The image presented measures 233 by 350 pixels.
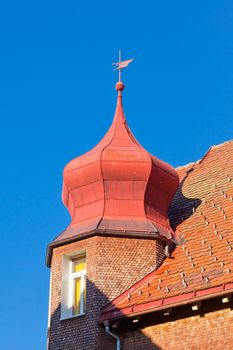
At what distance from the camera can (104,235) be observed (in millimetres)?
22875

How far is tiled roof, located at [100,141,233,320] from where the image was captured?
2045 cm

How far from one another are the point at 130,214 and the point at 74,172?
1911mm

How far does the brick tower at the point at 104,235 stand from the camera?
22062mm

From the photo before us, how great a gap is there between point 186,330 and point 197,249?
9.08 feet

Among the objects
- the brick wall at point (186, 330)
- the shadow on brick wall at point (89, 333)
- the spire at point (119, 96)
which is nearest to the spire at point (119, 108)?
the spire at point (119, 96)

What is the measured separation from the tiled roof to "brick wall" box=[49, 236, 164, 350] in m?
0.29

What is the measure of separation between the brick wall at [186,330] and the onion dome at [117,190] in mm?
2986

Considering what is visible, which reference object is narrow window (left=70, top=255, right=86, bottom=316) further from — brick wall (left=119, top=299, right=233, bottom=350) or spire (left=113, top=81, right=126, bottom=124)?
spire (left=113, top=81, right=126, bottom=124)

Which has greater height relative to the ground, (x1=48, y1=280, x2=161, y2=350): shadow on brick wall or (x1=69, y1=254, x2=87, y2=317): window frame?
(x1=69, y1=254, x2=87, y2=317): window frame

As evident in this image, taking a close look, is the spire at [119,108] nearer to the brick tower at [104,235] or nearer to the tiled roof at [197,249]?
the brick tower at [104,235]

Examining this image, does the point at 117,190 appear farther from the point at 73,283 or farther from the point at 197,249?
the point at 197,249

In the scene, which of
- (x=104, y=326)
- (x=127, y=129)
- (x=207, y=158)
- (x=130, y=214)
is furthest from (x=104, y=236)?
(x=207, y=158)

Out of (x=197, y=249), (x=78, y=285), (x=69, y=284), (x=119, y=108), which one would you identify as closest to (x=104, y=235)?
(x=78, y=285)

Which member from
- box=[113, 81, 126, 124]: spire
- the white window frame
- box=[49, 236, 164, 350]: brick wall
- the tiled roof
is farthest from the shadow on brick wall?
box=[113, 81, 126, 124]: spire
